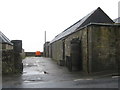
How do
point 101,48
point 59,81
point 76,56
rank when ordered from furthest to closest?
1. point 76,56
2. point 101,48
3. point 59,81

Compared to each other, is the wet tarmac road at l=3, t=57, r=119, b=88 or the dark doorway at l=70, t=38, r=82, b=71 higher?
the dark doorway at l=70, t=38, r=82, b=71

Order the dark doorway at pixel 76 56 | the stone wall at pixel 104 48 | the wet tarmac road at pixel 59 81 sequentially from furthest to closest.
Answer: the dark doorway at pixel 76 56
the stone wall at pixel 104 48
the wet tarmac road at pixel 59 81

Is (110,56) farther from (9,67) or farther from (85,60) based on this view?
(9,67)

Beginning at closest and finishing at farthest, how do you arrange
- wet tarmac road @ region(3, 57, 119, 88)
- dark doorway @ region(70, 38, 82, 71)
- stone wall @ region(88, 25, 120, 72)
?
1. wet tarmac road @ region(3, 57, 119, 88)
2. stone wall @ region(88, 25, 120, 72)
3. dark doorway @ region(70, 38, 82, 71)

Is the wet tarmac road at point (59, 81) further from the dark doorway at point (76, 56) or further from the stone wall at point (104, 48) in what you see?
the dark doorway at point (76, 56)

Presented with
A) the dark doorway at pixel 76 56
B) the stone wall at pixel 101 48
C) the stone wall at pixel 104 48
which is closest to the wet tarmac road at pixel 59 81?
the stone wall at pixel 101 48

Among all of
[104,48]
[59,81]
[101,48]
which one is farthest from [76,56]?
[59,81]

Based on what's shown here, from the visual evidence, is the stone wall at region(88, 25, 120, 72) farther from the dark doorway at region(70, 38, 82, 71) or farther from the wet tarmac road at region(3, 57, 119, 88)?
the dark doorway at region(70, 38, 82, 71)

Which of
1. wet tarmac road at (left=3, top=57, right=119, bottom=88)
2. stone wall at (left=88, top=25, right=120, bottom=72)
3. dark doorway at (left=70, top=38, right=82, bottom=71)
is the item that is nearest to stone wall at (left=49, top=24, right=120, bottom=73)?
stone wall at (left=88, top=25, right=120, bottom=72)

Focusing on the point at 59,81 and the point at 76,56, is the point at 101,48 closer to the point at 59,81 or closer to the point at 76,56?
the point at 76,56

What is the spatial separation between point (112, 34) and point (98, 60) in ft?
8.14

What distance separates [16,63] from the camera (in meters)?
12.7

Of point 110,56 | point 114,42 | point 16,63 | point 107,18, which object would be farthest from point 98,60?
point 107,18

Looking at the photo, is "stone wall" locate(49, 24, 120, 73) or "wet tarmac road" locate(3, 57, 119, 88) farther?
"stone wall" locate(49, 24, 120, 73)
